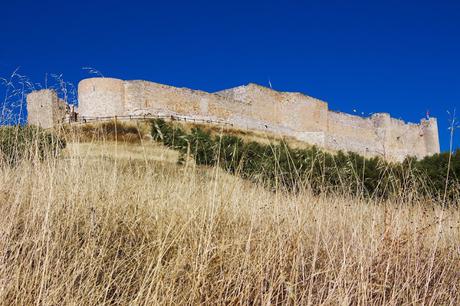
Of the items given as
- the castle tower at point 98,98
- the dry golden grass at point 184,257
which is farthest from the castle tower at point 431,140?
the dry golden grass at point 184,257

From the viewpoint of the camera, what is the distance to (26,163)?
119 inches

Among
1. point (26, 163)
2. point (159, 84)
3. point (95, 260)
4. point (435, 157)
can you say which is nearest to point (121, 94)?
point (159, 84)

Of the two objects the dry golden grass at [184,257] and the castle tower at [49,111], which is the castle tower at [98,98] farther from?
the dry golden grass at [184,257]

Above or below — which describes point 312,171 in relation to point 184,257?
above

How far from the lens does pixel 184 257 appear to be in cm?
185

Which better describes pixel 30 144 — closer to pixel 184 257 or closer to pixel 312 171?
pixel 184 257

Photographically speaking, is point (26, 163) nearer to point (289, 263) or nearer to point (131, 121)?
point (289, 263)

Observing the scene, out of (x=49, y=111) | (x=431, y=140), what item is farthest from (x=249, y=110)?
(x=49, y=111)

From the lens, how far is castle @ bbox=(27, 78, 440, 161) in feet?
69.8

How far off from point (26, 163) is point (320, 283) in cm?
229

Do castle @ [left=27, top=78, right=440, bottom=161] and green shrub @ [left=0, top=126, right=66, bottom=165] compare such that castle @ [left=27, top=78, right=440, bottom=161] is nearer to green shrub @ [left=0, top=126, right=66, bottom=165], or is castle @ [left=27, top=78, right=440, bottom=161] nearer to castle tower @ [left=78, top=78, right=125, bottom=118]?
castle tower @ [left=78, top=78, right=125, bottom=118]

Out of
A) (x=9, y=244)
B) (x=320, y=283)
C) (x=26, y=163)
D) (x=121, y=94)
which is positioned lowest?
(x=320, y=283)

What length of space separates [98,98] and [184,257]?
20.6m

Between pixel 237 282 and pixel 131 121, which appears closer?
pixel 237 282
